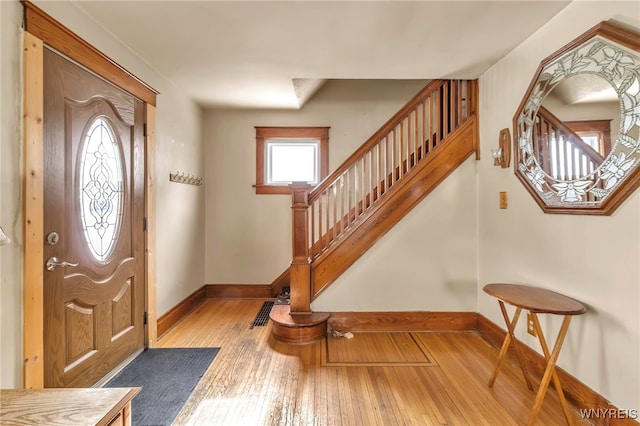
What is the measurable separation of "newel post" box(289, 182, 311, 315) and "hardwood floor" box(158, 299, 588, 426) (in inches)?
15.9

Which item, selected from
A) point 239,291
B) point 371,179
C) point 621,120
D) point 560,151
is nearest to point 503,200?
point 560,151

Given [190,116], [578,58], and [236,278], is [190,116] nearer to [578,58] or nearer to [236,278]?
[236,278]

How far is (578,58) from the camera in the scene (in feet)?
5.92

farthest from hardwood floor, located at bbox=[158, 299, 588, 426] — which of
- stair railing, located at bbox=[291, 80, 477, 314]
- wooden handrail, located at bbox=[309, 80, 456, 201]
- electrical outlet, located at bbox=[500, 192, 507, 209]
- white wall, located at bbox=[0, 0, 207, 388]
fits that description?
wooden handrail, located at bbox=[309, 80, 456, 201]

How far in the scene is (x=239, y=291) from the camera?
4.09 meters

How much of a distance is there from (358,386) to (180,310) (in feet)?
7.12

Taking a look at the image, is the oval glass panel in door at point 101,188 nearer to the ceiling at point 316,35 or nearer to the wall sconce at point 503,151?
the ceiling at point 316,35

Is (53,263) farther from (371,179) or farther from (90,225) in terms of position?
(371,179)

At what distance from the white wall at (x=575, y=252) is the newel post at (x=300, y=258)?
1730 mm

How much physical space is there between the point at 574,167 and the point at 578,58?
660 millimetres

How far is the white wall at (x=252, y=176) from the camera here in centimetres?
406

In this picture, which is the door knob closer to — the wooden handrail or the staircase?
the staircase

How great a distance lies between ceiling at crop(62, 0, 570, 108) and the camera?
1872 mm

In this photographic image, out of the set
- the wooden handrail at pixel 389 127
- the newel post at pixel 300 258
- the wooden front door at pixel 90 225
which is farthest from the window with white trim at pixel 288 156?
the wooden front door at pixel 90 225
